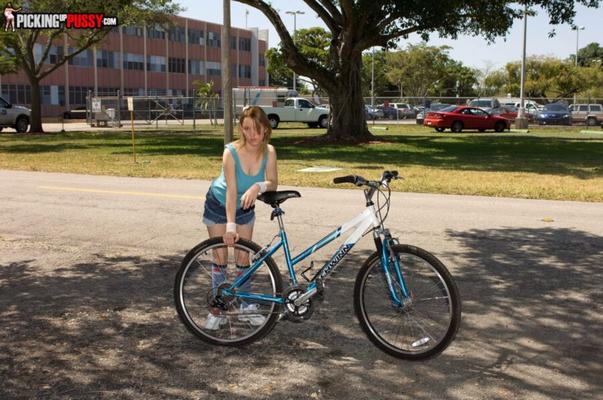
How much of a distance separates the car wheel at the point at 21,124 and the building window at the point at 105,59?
3772 cm

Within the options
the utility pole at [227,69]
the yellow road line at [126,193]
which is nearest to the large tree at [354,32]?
the utility pole at [227,69]

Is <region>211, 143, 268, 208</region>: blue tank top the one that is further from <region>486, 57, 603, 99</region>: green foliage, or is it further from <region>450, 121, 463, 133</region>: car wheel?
<region>486, 57, 603, 99</region>: green foliage

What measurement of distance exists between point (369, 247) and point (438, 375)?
368 centimetres

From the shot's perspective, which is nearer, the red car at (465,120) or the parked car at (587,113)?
the red car at (465,120)

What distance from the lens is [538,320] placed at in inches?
206

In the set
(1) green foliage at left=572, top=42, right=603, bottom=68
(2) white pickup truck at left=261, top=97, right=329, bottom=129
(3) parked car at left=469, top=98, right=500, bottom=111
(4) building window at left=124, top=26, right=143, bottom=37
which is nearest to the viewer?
(2) white pickup truck at left=261, top=97, right=329, bottom=129

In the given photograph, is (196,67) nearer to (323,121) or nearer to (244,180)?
(323,121)

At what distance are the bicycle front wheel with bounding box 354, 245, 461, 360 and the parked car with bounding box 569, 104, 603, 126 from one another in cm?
4598

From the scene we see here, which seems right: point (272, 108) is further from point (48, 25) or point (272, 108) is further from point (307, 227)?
point (307, 227)

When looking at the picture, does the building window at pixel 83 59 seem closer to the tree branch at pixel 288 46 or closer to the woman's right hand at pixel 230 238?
the tree branch at pixel 288 46

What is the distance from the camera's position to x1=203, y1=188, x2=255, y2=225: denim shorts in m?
4.88

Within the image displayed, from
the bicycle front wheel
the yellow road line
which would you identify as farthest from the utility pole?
the bicycle front wheel

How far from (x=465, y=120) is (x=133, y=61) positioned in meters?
51.4

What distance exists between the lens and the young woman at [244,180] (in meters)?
4.62
